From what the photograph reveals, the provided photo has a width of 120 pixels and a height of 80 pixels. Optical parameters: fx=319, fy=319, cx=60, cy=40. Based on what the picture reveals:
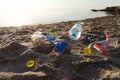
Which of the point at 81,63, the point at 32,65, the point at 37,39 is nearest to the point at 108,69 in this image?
the point at 81,63

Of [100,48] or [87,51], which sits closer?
[87,51]

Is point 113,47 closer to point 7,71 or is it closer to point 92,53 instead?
point 92,53

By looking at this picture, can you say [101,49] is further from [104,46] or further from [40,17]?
[40,17]

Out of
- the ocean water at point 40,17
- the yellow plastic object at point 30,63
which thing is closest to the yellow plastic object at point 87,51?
the yellow plastic object at point 30,63

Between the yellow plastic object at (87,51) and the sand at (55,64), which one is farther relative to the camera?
the yellow plastic object at (87,51)

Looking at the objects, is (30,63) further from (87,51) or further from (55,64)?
(87,51)

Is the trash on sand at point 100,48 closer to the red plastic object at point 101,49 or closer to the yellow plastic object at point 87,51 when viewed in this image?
the red plastic object at point 101,49

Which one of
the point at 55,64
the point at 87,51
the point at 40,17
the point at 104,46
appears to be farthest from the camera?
the point at 40,17

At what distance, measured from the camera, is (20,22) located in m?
13.2

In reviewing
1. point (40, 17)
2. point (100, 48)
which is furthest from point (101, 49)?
point (40, 17)

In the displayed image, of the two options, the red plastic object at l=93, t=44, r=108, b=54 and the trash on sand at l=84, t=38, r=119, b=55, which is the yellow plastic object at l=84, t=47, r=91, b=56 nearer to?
the trash on sand at l=84, t=38, r=119, b=55

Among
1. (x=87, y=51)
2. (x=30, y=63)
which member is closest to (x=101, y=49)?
(x=87, y=51)

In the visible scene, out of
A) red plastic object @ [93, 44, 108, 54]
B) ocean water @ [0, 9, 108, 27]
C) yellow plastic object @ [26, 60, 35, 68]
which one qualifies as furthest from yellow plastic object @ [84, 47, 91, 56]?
ocean water @ [0, 9, 108, 27]

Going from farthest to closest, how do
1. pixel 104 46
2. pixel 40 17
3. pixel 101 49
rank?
pixel 40 17
pixel 104 46
pixel 101 49
